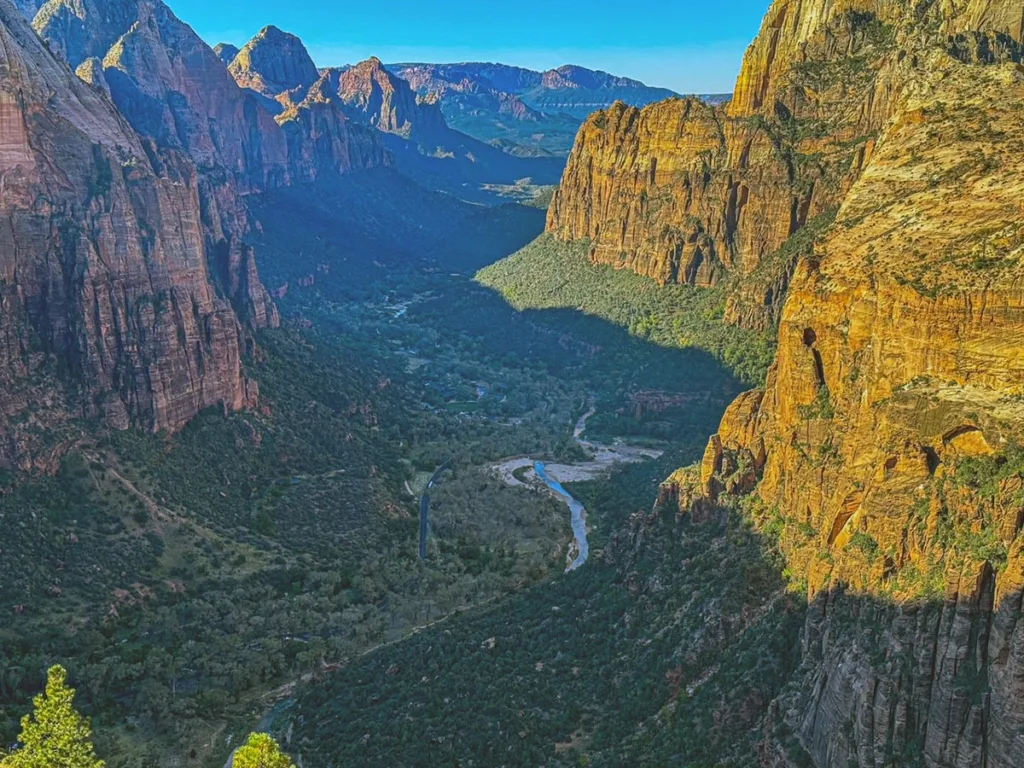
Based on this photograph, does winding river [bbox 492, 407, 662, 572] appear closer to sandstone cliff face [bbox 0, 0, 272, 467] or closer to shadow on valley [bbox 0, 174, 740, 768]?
shadow on valley [bbox 0, 174, 740, 768]

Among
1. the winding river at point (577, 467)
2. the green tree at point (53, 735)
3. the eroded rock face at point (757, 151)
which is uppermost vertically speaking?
the eroded rock face at point (757, 151)

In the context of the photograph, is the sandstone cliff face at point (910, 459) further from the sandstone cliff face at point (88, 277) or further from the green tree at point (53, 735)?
the sandstone cliff face at point (88, 277)

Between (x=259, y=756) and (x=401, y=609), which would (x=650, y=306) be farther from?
(x=259, y=756)

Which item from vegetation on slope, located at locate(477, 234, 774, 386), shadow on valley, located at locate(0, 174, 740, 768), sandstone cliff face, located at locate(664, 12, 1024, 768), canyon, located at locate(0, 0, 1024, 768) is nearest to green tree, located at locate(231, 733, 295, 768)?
canyon, located at locate(0, 0, 1024, 768)

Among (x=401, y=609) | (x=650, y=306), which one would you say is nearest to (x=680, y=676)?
→ (x=401, y=609)

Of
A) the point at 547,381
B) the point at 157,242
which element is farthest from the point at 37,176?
the point at 547,381

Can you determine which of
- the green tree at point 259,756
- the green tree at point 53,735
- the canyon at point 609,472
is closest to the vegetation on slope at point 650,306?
the canyon at point 609,472

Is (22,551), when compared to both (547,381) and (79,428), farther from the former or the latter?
(547,381)
